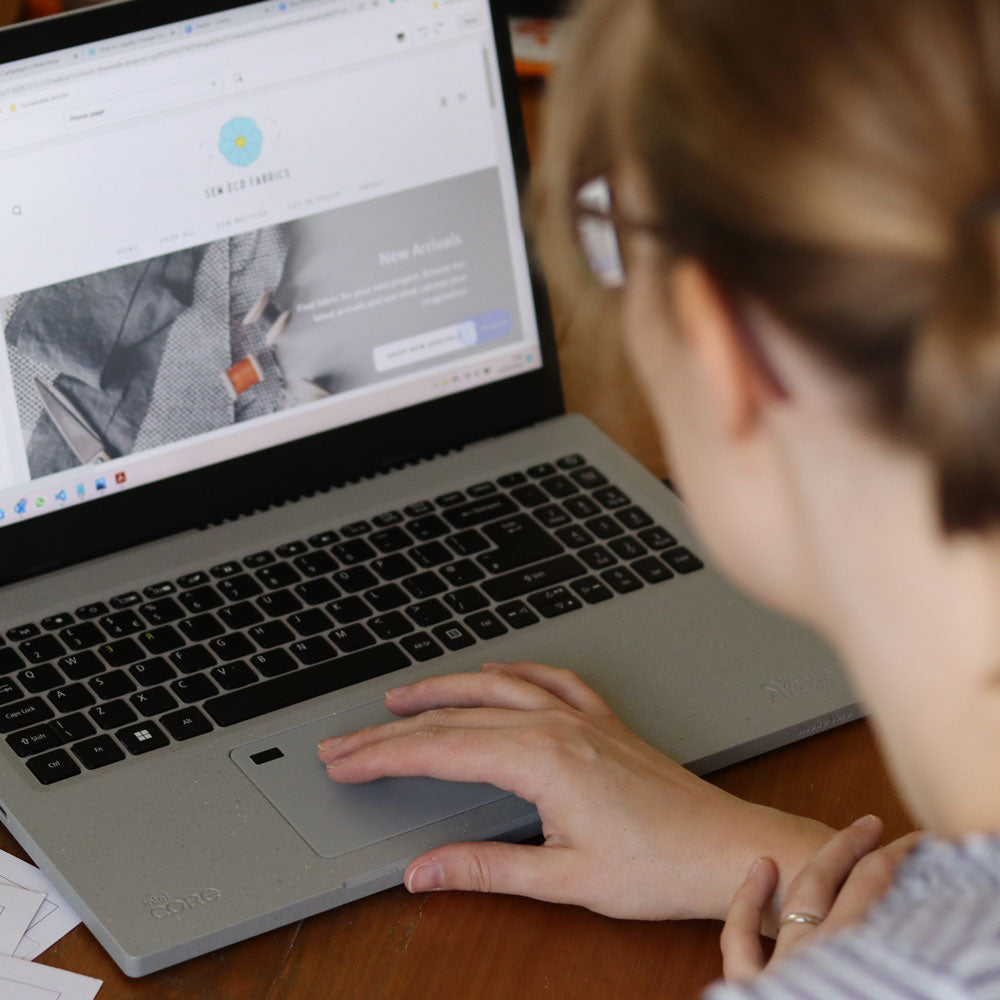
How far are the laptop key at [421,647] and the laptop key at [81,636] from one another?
0.21m

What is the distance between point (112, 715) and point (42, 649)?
9 centimetres

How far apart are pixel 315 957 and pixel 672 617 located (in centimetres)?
36

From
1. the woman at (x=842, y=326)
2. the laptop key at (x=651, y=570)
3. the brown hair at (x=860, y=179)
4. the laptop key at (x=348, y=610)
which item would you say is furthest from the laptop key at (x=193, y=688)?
the brown hair at (x=860, y=179)

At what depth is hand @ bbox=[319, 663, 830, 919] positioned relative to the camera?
780 mm

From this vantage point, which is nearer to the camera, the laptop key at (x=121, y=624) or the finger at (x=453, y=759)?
the finger at (x=453, y=759)

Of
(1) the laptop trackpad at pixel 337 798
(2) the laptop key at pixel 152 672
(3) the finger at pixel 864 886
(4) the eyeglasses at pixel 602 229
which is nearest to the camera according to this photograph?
(4) the eyeglasses at pixel 602 229

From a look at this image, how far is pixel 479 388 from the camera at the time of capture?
1.14m

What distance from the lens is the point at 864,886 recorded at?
74cm

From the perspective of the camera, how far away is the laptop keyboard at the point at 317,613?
897mm

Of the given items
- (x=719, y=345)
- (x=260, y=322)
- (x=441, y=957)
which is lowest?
(x=441, y=957)

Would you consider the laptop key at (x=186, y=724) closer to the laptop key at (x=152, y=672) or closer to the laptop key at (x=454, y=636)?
the laptop key at (x=152, y=672)

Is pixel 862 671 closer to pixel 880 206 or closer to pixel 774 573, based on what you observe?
pixel 774 573

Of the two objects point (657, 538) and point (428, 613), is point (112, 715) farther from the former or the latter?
point (657, 538)

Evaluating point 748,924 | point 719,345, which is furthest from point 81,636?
point 719,345
